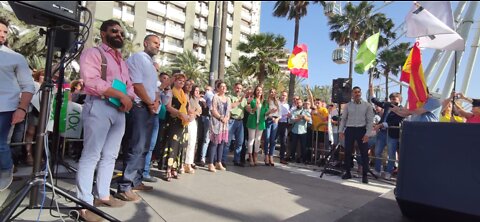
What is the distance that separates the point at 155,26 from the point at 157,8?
98.5 inches

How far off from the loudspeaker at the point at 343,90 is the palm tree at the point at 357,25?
21.0 meters

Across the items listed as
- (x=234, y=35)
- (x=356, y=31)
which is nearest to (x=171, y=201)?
(x=356, y=31)

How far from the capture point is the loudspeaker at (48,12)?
2.06m

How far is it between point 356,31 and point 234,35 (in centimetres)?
3012

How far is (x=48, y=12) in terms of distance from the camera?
2.15 meters

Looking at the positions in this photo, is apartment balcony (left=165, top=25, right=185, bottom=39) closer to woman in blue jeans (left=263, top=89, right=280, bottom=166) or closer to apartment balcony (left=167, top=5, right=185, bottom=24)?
apartment balcony (left=167, top=5, right=185, bottom=24)

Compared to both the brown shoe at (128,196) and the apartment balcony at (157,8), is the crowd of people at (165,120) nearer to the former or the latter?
the brown shoe at (128,196)

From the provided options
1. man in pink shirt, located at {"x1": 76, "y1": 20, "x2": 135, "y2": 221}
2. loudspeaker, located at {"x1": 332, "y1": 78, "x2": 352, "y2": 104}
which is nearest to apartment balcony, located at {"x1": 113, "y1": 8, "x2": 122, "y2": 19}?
loudspeaker, located at {"x1": 332, "y1": 78, "x2": 352, "y2": 104}

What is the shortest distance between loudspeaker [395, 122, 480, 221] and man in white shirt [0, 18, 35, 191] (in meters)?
3.49

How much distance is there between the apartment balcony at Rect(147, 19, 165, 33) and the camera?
42156 mm

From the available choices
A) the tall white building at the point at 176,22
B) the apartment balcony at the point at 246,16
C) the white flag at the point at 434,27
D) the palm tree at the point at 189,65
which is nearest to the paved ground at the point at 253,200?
the white flag at the point at 434,27

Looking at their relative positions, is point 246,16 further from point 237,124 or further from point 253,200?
point 253,200

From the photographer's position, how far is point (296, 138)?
26.9 ft

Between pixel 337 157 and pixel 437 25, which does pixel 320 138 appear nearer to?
pixel 337 157
